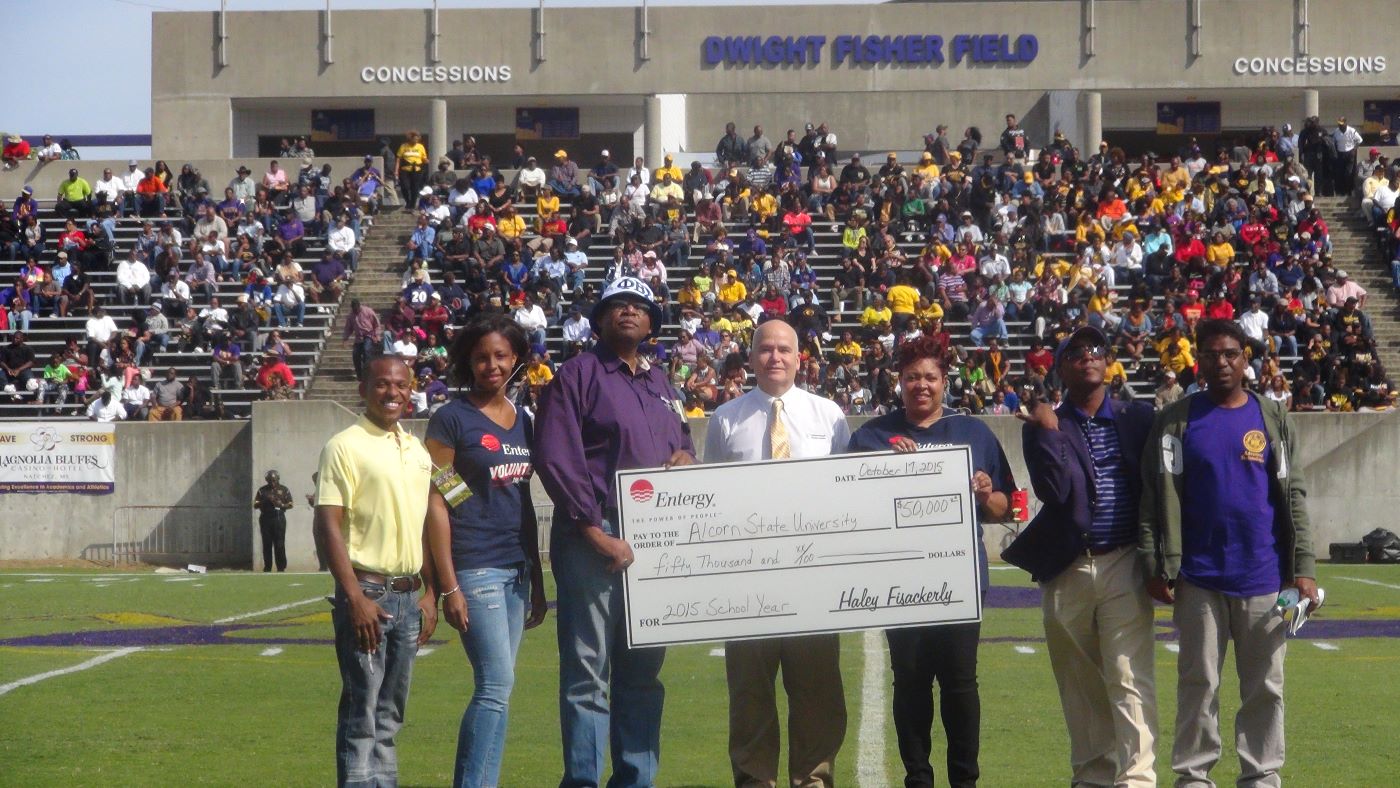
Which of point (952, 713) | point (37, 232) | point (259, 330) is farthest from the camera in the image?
point (37, 232)

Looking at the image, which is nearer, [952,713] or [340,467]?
[340,467]

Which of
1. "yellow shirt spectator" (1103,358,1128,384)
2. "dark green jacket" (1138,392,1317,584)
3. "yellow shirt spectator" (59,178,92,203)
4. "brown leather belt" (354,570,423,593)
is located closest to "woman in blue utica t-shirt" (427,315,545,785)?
"brown leather belt" (354,570,423,593)

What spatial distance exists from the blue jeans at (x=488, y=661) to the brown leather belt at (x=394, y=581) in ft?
0.67

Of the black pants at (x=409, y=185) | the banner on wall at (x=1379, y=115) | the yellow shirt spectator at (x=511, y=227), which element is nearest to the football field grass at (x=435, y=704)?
the yellow shirt spectator at (x=511, y=227)

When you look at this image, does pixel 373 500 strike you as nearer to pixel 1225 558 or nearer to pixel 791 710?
pixel 791 710

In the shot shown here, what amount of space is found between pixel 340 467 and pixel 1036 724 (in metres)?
4.66

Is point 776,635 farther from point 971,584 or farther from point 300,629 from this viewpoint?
point 300,629

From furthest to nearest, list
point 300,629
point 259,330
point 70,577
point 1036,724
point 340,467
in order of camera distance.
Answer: point 259,330, point 70,577, point 300,629, point 1036,724, point 340,467

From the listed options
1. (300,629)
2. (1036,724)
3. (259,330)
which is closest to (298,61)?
(259,330)

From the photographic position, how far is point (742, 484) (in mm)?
6801

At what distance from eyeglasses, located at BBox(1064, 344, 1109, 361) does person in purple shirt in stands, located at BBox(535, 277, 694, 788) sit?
1.62 m

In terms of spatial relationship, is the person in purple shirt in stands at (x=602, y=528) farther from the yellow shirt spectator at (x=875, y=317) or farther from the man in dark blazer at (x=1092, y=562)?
the yellow shirt spectator at (x=875, y=317)

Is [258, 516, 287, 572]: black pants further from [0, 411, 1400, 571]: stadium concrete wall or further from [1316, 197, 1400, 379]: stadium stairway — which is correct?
[1316, 197, 1400, 379]: stadium stairway

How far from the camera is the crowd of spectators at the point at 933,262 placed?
26562 mm
